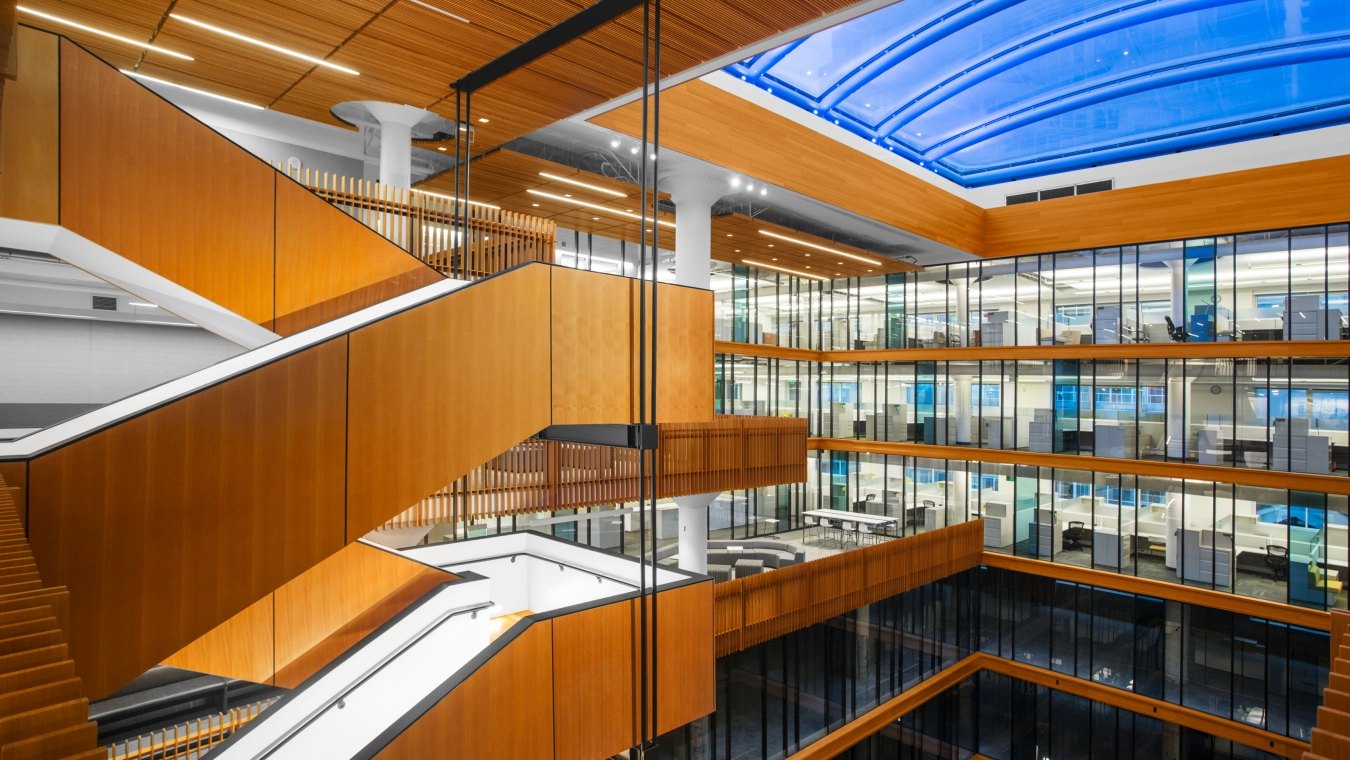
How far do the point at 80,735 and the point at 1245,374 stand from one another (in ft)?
67.0

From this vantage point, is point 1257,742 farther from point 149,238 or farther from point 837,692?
point 149,238

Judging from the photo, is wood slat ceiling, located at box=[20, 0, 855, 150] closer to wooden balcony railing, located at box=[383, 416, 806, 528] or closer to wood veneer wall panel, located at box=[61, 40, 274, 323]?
wood veneer wall panel, located at box=[61, 40, 274, 323]

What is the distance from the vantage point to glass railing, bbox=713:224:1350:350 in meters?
15.2

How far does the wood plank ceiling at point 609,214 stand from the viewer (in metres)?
11.8

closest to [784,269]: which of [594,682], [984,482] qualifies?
[984,482]

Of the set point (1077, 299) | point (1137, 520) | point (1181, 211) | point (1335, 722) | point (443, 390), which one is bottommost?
point (1137, 520)

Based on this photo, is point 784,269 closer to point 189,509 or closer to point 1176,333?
point 1176,333

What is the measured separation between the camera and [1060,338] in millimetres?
18688

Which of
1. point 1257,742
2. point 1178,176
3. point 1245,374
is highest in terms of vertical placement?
point 1178,176

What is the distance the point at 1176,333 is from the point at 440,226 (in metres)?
17.2

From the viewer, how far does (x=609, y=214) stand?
14938mm

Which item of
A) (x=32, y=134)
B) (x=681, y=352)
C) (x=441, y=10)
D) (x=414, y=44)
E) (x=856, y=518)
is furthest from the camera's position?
(x=856, y=518)

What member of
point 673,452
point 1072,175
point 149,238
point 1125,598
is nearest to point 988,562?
point 1125,598

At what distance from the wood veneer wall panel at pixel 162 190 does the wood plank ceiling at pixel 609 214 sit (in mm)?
4934
